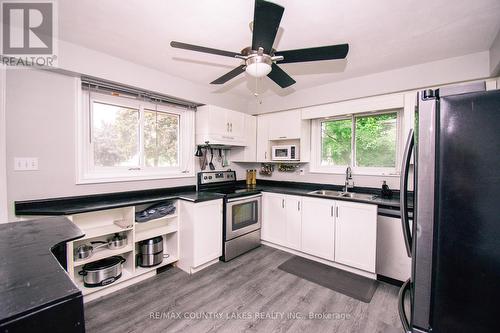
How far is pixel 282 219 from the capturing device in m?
3.12

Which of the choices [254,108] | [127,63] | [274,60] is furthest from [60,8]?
[254,108]

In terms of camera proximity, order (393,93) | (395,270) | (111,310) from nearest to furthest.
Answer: (111,310), (395,270), (393,93)

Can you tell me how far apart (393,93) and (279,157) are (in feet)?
5.43

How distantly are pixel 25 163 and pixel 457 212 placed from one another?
9.56 ft

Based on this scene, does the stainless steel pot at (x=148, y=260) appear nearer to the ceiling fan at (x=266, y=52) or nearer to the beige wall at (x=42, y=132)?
the beige wall at (x=42, y=132)

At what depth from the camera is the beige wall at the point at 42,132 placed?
1833mm

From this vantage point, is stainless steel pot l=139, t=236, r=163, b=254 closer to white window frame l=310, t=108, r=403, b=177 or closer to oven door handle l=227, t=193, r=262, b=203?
oven door handle l=227, t=193, r=262, b=203

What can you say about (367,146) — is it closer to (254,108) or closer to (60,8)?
(254,108)

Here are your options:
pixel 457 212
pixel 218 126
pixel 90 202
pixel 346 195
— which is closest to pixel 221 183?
pixel 218 126

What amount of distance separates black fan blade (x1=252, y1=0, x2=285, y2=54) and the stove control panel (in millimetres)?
2156

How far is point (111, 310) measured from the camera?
188cm

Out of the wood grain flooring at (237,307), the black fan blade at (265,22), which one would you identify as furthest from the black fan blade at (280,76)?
the wood grain flooring at (237,307)

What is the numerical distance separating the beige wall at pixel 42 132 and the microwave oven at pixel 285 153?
241cm

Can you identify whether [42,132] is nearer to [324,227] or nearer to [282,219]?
[282,219]
